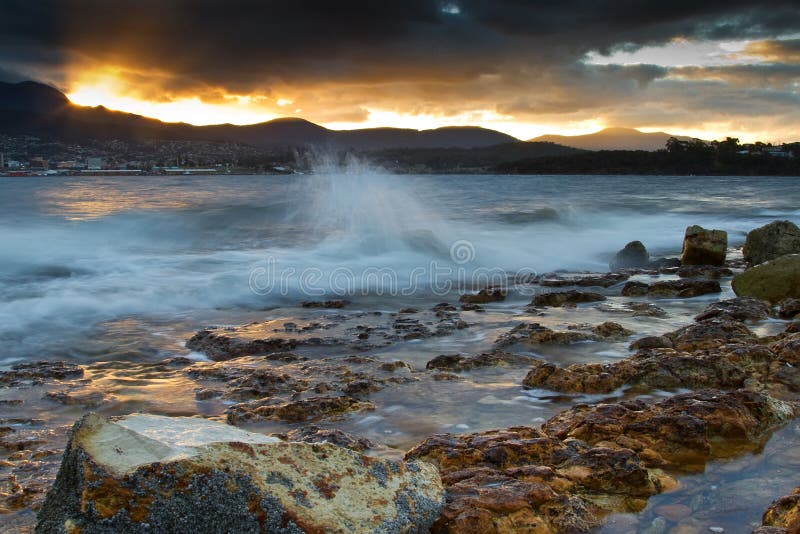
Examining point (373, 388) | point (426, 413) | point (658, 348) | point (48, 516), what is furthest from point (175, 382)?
point (658, 348)

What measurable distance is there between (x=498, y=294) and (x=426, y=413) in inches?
210

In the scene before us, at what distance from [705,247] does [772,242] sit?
1260 mm

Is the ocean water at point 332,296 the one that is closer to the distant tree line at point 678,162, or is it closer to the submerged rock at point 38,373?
the submerged rock at point 38,373

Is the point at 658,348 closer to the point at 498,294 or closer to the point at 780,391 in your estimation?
the point at 780,391

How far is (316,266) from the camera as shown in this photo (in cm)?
1425

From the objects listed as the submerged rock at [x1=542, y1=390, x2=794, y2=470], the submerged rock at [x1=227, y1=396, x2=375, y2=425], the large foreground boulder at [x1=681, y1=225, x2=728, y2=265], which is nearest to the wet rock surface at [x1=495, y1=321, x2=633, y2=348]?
the submerged rock at [x1=227, y1=396, x2=375, y2=425]

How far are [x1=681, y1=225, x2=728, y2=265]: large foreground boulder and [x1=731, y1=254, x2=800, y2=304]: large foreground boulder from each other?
388 cm

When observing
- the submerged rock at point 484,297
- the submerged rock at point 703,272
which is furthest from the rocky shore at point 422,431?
the submerged rock at point 703,272

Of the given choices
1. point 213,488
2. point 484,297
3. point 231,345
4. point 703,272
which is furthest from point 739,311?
point 213,488

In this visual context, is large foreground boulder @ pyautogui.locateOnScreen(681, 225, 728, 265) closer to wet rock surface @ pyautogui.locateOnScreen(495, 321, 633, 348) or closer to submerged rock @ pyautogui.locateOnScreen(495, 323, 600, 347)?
wet rock surface @ pyautogui.locateOnScreen(495, 321, 633, 348)

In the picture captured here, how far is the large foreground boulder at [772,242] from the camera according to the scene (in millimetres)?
12516

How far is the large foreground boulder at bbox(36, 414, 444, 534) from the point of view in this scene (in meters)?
2.23

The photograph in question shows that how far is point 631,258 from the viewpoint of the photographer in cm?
1479

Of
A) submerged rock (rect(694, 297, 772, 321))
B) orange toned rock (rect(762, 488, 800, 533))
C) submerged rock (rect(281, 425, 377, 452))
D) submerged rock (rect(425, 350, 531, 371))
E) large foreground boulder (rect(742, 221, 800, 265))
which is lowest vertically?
submerged rock (rect(425, 350, 531, 371))
